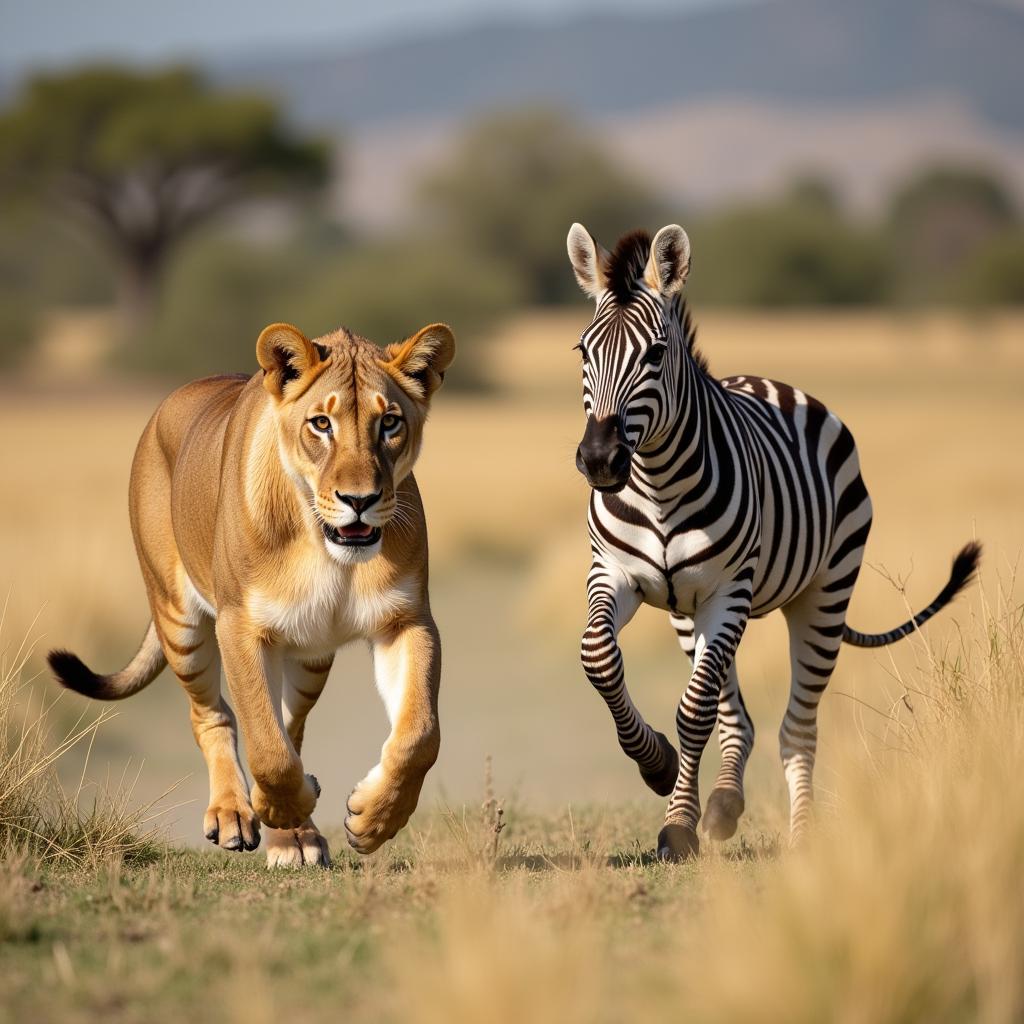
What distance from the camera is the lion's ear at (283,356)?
4957mm

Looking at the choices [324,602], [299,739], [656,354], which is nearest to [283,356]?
[324,602]

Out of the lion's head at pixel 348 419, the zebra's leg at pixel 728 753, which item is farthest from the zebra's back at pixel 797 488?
the lion's head at pixel 348 419

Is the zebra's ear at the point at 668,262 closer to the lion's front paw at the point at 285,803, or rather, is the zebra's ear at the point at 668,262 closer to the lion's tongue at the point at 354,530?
the lion's tongue at the point at 354,530

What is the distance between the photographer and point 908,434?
72.2 ft

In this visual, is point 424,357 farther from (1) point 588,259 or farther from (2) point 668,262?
(2) point 668,262

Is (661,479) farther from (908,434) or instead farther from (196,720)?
(908,434)

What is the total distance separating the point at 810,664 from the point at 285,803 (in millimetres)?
2283

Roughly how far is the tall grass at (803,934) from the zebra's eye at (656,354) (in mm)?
1561

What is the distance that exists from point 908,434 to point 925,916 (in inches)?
755

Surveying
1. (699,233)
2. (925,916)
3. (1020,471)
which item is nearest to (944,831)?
(925,916)

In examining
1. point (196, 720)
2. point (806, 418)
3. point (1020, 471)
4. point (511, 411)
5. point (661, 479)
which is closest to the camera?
point (661, 479)

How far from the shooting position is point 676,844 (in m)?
5.35

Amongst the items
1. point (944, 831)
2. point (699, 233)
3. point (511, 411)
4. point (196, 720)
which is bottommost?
point (944, 831)

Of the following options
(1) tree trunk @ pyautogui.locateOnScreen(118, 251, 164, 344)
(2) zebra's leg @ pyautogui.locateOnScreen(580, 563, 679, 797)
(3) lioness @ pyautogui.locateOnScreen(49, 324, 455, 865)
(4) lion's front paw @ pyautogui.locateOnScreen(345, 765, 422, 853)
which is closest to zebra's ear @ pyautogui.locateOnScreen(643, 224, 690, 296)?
(3) lioness @ pyautogui.locateOnScreen(49, 324, 455, 865)
